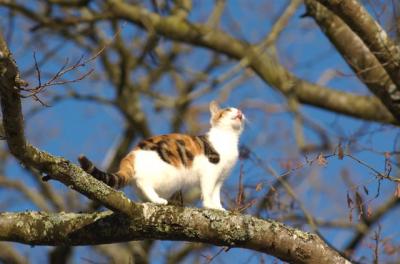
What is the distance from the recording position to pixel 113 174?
4094mm

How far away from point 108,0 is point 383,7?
3.42m

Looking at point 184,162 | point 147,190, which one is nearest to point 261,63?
point 184,162

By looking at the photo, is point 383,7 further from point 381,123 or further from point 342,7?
point 381,123

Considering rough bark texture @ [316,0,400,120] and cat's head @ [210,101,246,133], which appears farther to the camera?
cat's head @ [210,101,246,133]

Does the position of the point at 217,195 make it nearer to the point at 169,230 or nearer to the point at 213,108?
the point at 213,108

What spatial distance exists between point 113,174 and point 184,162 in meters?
0.70

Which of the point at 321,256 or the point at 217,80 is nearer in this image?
the point at 321,256

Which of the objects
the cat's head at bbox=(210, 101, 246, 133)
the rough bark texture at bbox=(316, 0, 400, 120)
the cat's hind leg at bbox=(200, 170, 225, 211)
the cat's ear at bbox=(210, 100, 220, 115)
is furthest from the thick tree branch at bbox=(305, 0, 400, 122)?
the cat's hind leg at bbox=(200, 170, 225, 211)

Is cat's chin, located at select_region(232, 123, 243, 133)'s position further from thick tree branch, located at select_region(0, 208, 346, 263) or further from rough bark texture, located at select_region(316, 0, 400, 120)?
thick tree branch, located at select_region(0, 208, 346, 263)

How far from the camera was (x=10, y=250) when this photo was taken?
8383mm

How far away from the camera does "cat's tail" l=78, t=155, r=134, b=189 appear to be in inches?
134

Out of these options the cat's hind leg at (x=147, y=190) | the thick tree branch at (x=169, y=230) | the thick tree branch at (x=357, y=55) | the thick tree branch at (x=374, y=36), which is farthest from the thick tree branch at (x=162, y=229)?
the thick tree branch at (x=357, y=55)

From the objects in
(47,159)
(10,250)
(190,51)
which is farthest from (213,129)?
(190,51)

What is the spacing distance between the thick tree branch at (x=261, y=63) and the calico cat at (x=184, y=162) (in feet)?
3.54
